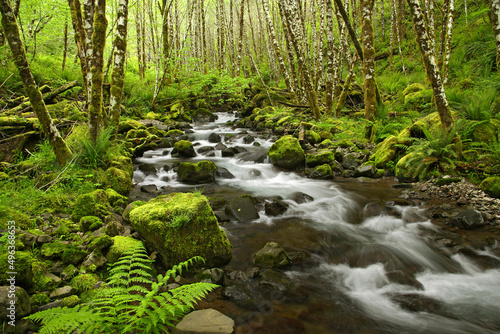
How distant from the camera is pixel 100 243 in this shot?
11.6 ft

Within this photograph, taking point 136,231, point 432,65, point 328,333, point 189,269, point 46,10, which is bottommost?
point 328,333

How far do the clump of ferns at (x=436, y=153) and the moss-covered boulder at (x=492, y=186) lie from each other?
864mm

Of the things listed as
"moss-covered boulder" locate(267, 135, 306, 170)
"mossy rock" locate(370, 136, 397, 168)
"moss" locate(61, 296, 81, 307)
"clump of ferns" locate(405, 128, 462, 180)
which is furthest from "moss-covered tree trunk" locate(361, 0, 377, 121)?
"moss" locate(61, 296, 81, 307)

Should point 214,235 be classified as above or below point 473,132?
below

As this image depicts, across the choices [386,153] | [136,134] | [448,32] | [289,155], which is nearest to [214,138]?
[136,134]

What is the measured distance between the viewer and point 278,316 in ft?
10.7

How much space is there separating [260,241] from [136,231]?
2.20 m

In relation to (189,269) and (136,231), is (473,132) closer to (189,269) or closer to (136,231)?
(189,269)

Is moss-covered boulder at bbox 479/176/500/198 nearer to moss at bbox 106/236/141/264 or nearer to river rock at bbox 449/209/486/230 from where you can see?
river rock at bbox 449/209/486/230

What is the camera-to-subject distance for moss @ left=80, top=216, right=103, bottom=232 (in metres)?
3.97

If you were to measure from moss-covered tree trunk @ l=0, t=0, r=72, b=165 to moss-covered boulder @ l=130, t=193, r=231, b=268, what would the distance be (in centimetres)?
269

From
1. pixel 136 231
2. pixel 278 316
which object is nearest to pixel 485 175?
pixel 278 316

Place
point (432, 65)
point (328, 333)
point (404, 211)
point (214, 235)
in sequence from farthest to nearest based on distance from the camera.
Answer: point (432, 65) → point (404, 211) → point (214, 235) → point (328, 333)

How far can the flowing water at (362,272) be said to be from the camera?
3264mm
